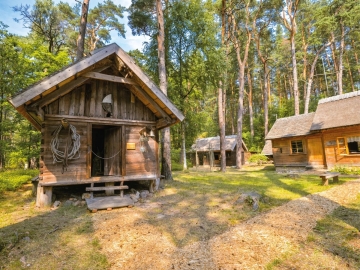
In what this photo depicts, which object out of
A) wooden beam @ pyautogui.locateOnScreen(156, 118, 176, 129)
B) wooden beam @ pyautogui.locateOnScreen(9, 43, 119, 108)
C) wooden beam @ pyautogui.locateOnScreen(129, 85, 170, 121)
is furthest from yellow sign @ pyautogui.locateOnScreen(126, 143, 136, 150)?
wooden beam @ pyautogui.locateOnScreen(9, 43, 119, 108)

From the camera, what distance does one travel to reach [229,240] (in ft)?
14.0

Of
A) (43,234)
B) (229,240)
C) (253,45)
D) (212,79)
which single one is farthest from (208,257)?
(253,45)

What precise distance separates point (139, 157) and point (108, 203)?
2355 millimetres

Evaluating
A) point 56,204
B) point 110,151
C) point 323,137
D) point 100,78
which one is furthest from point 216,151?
point 56,204

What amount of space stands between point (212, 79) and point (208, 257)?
666 inches

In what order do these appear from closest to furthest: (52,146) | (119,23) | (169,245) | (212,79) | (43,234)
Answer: (169,245) < (43,234) < (52,146) < (212,79) < (119,23)

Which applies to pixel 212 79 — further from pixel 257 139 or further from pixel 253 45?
pixel 257 139

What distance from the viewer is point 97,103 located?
7957 millimetres

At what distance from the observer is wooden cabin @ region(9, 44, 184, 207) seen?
22.4ft

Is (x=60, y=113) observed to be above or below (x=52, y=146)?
above

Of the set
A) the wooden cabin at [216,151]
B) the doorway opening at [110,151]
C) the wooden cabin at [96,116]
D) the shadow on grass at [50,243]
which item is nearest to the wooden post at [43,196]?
the wooden cabin at [96,116]

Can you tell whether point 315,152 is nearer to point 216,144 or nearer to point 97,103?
point 216,144

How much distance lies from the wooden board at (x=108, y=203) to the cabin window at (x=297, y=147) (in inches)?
734

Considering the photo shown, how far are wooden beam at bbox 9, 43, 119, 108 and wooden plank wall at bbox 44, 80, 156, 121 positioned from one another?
3.49 ft
